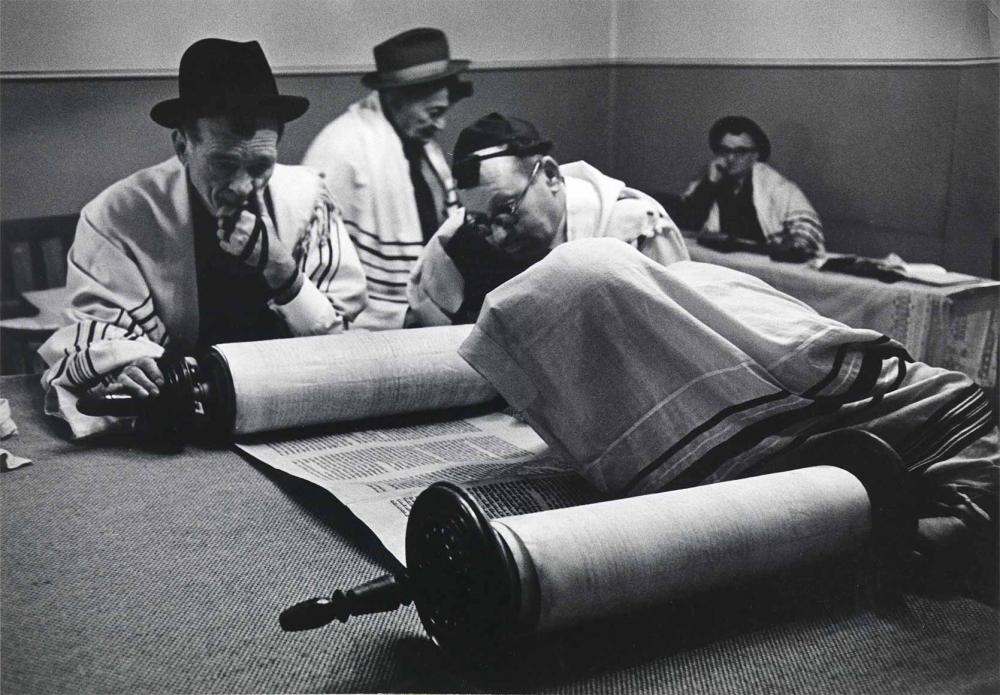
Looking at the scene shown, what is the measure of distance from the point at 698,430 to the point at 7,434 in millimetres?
769

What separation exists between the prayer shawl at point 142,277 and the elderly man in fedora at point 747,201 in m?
0.51

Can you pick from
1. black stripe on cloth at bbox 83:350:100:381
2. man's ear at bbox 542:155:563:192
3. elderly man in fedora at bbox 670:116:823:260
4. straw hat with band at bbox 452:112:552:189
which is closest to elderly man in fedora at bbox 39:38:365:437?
black stripe on cloth at bbox 83:350:100:381

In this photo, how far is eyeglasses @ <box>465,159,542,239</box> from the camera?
1.02m

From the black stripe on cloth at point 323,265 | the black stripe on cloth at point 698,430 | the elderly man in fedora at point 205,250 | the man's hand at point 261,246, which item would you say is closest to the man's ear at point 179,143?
the elderly man in fedora at point 205,250

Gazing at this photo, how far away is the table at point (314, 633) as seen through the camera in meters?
0.69

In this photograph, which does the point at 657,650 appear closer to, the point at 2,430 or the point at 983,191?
the point at 983,191

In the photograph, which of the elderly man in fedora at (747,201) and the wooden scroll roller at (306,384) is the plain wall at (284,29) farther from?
the wooden scroll roller at (306,384)

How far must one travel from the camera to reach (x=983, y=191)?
0.86m

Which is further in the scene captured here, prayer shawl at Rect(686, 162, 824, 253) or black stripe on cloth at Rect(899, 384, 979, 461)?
prayer shawl at Rect(686, 162, 824, 253)

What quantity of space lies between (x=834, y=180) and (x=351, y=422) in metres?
0.63

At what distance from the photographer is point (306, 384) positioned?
1.19 meters

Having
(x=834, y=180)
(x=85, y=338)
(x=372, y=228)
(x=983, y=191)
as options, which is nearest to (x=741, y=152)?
(x=834, y=180)

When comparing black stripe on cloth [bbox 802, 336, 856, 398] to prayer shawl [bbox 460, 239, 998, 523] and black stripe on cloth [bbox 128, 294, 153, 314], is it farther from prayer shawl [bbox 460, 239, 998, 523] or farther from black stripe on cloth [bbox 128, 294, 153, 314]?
black stripe on cloth [bbox 128, 294, 153, 314]

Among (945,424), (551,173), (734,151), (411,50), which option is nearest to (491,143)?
(551,173)
